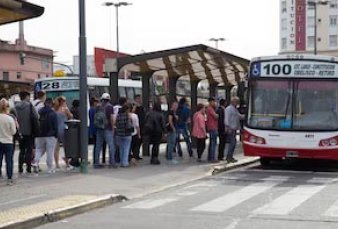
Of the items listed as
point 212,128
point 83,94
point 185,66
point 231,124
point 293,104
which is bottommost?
point 212,128

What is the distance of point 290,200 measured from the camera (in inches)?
483

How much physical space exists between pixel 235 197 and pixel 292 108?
225 inches

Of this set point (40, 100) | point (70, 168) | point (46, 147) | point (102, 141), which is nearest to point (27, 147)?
point (46, 147)

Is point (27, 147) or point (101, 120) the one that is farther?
point (101, 120)

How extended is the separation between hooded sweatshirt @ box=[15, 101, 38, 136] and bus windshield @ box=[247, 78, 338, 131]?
230 inches

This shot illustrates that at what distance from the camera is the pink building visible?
8232 cm

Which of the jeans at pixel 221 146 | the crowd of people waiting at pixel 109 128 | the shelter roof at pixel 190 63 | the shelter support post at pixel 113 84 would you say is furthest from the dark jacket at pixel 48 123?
the jeans at pixel 221 146

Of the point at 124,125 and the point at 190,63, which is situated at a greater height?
the point at 190,63

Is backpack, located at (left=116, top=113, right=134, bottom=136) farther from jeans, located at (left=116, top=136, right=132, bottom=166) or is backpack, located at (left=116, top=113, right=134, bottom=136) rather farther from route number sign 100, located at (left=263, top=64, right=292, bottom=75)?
route number sign 100, located at (left=263, top=64, right=292, bottom=75)

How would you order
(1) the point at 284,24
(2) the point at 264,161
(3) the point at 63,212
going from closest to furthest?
1. (3) the point at 63,212
2. (2) the point at 264,161
3. (1) the point at 284,24

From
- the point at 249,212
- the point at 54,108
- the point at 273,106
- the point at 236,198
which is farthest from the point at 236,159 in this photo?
the point at 249,212

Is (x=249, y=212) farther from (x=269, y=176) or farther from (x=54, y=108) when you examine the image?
(x=54, y=108)

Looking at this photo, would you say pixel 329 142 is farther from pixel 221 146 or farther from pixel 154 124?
pixel 154 124

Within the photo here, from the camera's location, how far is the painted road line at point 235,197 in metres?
11.3
